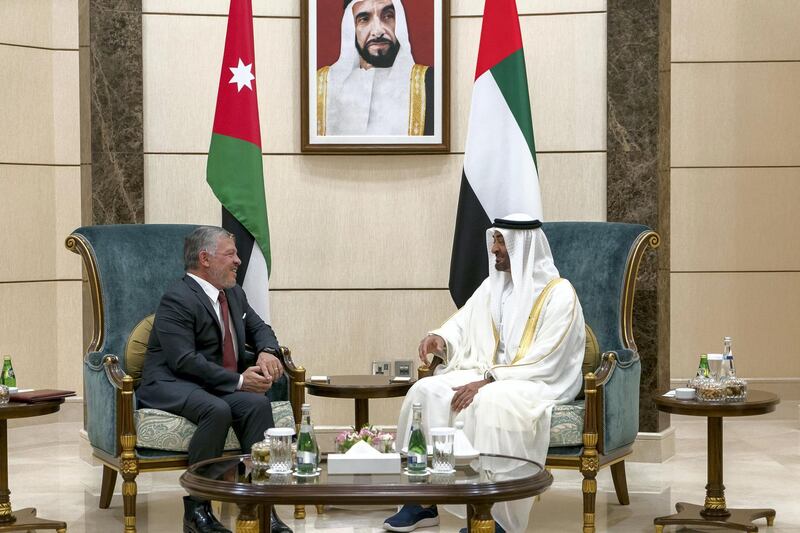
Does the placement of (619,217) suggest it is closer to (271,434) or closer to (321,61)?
(321,61)

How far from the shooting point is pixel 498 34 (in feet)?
19.6

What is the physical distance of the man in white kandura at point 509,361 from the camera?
4.78m

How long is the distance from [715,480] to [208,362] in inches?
89.5

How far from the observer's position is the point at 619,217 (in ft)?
20.3

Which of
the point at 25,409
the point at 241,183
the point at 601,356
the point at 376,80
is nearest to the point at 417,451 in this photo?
the point at 601,356

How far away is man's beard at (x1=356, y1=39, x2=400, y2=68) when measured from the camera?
6387 millimetres

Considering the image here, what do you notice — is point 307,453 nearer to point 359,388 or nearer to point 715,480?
point 359,388

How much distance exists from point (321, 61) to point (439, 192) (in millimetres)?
985

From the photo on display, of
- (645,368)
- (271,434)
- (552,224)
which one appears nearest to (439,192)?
(552,224)

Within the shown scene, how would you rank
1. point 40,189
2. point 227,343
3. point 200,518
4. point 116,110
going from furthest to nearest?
point 40,189 → point 116,110 → point 227,343 → point 200,518

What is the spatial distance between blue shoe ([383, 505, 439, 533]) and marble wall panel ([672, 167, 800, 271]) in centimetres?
377

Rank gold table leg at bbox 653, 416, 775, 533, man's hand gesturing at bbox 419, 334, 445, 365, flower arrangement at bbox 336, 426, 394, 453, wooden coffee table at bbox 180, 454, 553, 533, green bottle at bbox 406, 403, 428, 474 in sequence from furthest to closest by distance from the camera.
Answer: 1. man's hand gesturing at bbox 419, 334, 445, 365
2. gold table leg at bbox 653, 416, 775, 533
3. flower arrangement at bbox 336, 426, 394, 453
4. green bottle at bbox 406, 403, 428, 474
5. wooden coffee table at bbox 180, 454, 553, 533

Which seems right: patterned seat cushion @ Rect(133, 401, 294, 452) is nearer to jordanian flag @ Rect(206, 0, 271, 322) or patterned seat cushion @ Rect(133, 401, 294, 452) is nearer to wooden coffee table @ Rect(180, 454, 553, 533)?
wooden coffee table @ Rect(180, 454, 553, 533)

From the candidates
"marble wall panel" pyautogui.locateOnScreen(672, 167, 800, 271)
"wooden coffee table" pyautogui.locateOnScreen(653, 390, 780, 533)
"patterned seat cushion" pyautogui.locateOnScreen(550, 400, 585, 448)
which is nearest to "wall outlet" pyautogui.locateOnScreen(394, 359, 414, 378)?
"patterned seat cushion" pyautogui.locateOnScreen(550, 400, 585, 448)
